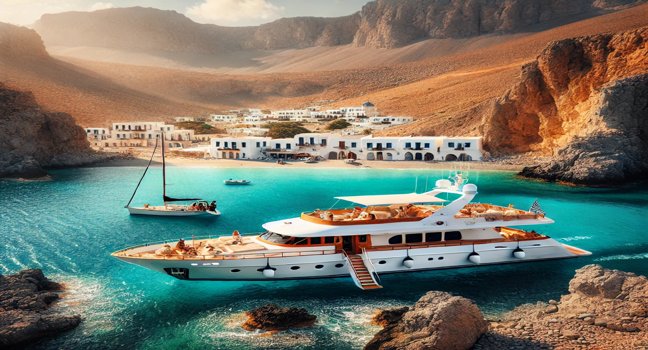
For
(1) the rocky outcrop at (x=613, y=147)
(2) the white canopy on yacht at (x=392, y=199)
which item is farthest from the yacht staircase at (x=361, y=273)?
(1) the rocky outcrop at (x=613, y=147)

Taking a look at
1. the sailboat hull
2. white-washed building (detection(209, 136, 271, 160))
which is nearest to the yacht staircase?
the sailboat hull

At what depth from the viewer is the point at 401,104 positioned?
11300cm

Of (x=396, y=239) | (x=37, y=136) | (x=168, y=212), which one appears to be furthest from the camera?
(x=37, y=136)

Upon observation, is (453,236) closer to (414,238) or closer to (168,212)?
(414,238)

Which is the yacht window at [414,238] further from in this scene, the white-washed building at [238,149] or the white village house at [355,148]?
the white-washed building at [238,149]

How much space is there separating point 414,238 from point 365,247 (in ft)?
7.63

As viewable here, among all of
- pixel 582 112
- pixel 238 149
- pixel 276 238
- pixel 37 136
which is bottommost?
pixel 276 238

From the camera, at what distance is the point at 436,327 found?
14.2m

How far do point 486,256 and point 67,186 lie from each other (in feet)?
131

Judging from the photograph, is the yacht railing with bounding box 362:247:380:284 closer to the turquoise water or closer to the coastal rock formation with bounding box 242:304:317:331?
the turquoise water

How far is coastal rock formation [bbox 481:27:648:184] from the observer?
4734 cm

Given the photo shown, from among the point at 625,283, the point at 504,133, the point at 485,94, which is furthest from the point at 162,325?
the point at 485,94

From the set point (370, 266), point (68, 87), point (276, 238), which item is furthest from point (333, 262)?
point (68, 87)

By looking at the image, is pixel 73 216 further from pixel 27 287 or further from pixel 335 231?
pixel 335 231
